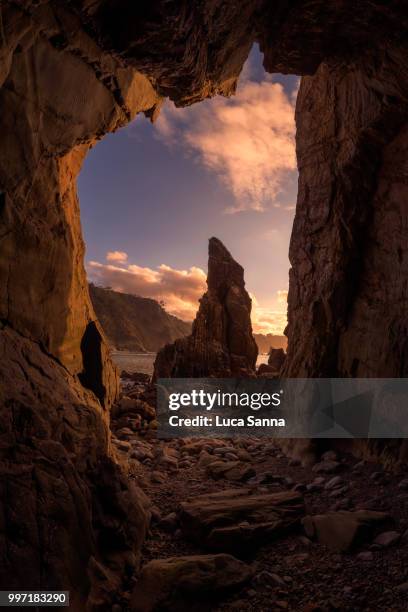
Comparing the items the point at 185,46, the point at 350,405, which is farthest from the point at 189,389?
the point at 185,46

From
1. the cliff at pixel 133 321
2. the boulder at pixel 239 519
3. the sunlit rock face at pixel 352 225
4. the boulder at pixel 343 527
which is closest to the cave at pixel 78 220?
the sunlit rock face at pixel 352 225

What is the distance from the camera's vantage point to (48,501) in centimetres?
310

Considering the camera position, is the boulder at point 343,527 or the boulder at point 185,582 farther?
the boulder at point 343,527

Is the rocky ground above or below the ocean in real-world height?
above

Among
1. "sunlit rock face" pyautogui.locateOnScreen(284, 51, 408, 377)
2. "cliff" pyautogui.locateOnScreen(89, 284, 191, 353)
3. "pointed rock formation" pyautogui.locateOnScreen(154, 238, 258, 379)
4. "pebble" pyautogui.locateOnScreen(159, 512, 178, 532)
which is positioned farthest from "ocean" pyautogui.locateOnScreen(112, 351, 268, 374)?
"pebble" pyautogui.locateOnScreen(159, 512, 178, 532)

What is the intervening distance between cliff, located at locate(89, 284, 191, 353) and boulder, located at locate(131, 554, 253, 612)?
72.3m

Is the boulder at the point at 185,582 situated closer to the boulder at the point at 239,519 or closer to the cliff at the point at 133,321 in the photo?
the boulder at the point at 239,519

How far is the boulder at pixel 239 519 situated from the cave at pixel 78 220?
2.19 ft

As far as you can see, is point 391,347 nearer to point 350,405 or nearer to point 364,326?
point 364,326

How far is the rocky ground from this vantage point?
331 centimetres

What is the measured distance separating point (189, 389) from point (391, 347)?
14475 millimetres

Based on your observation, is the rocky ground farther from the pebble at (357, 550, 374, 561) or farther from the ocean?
the ocean

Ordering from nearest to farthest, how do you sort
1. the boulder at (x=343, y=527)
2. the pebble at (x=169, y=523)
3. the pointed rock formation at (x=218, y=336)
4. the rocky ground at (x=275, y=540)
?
1. the rocky ground at (x=275, y=540)
2. the boulder at (x=343, y=527)
3. the pebble at (x=169, y=523)
4. the pointed rock formation at (x=218, y=336)

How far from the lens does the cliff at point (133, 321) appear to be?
290 feet
